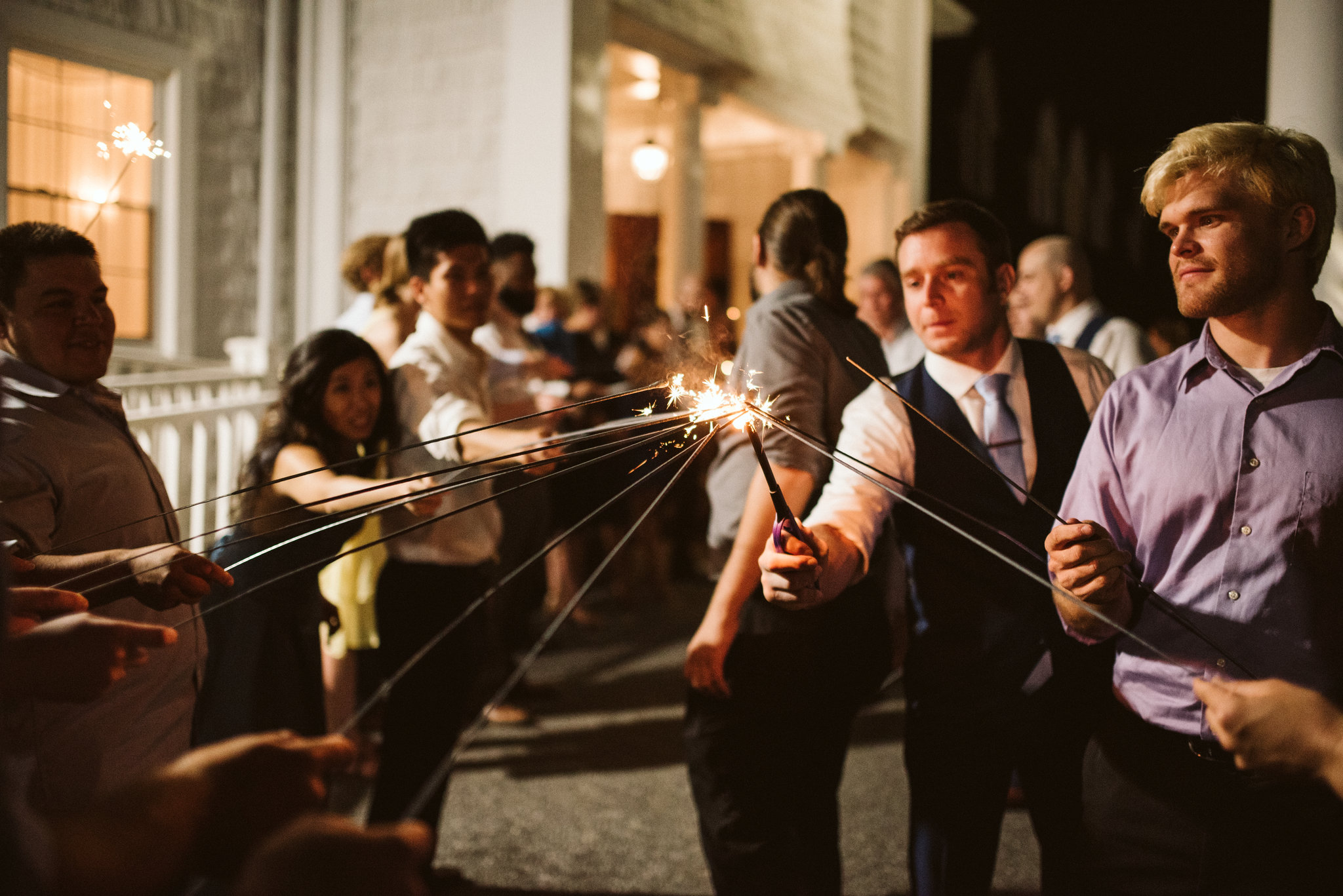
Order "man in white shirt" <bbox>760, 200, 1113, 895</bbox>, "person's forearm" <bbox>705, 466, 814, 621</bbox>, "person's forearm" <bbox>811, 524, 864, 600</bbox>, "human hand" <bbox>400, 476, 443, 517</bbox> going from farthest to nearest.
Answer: "human hand" <bbox>400, 476, 443, 517</bbox> < "person's forearm" <bbox>705, 466, 814, 621</bbox> < "man in white shirt" <bbox>760, 200, 1113, 895</bbox> < "person's forearm" <bbox>811, 524, 864, 600</bbox>

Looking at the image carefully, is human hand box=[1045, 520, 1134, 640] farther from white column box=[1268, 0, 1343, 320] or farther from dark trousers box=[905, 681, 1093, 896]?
white column box=[1268, 0, 1343, 320]

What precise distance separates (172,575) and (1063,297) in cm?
441

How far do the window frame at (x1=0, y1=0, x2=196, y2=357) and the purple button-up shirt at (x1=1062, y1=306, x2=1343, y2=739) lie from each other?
21.4 feet

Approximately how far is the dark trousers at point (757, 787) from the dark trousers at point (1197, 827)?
2.60 ft

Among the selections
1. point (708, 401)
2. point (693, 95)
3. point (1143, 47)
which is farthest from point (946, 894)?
point (1143, 47)

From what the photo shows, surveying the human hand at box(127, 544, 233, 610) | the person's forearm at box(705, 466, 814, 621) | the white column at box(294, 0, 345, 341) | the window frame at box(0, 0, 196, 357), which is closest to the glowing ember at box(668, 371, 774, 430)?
the person's forearm at box(705, 466, 814, 621)

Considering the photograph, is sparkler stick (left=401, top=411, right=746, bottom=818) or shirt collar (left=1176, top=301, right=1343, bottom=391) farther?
shirt collar (left=1176, top=301, right=1343, bottom=391)

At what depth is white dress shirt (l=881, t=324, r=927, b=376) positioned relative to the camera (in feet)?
13.7

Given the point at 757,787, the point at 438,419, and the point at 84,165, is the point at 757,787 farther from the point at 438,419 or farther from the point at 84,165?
the point at 84,165

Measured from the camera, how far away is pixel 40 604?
1.47m

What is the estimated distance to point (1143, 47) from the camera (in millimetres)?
13992

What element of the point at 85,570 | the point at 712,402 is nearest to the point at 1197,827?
the point at 712,402

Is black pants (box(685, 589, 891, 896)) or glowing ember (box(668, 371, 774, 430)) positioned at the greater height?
glowing ember (box(668, 371, 774, 430))

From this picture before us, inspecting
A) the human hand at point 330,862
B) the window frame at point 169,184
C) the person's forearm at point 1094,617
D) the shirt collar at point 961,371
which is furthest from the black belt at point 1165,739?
the window frame at point 169,184
